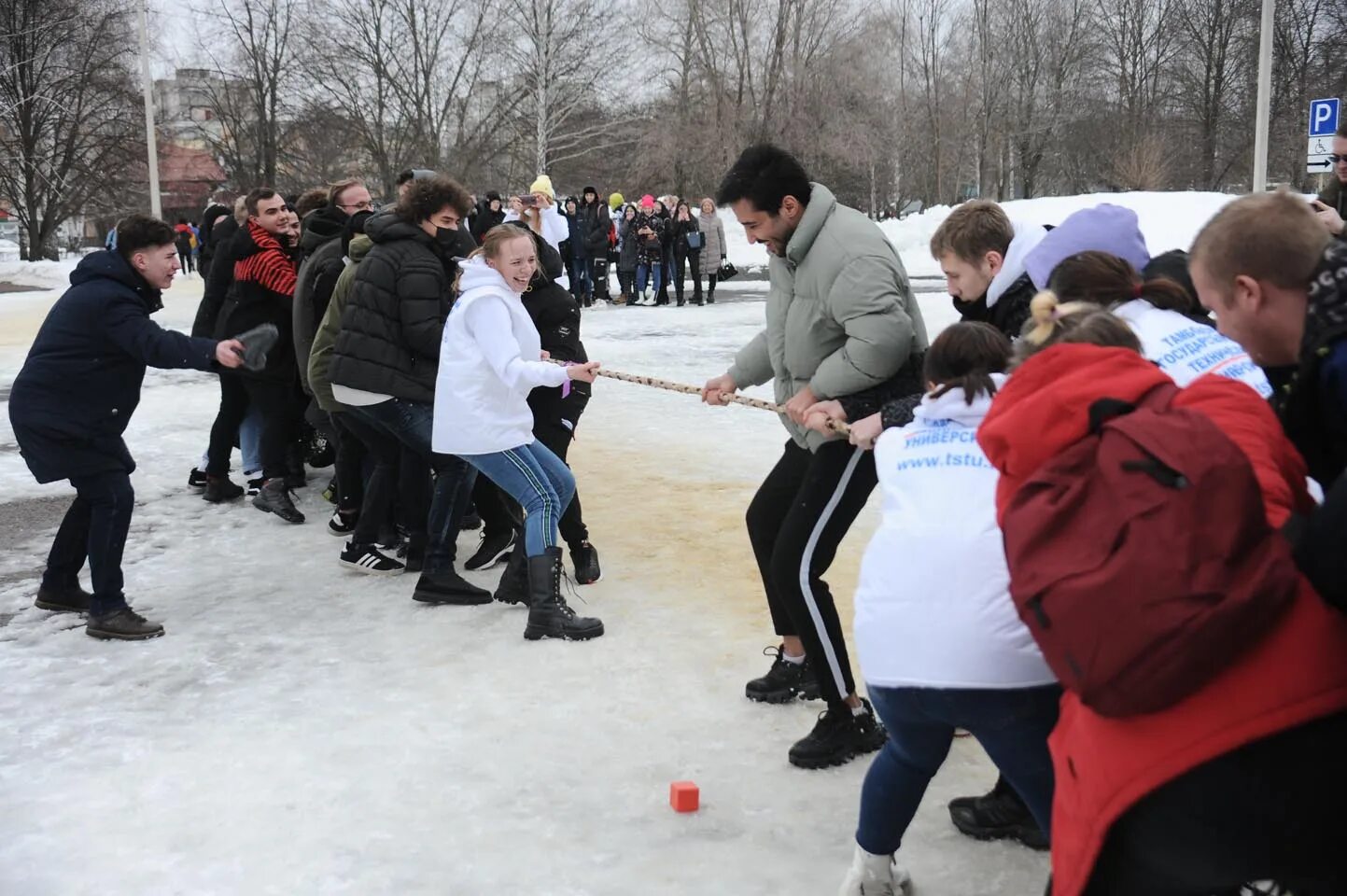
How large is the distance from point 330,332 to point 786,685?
335cm

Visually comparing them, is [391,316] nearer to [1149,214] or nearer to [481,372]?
[481,372]

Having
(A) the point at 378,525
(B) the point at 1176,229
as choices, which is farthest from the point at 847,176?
(A) the point at 378,525

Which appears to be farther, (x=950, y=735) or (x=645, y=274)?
(x=645, y=274)

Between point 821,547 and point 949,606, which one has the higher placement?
point 949,606

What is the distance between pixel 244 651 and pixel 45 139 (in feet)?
136

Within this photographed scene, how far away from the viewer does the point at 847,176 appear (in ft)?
155

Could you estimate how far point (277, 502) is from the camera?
24.6ft

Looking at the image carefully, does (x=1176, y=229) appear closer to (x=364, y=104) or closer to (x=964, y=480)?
(x=964, y=480)

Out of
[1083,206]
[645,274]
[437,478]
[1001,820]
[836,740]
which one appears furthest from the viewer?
[645,274]

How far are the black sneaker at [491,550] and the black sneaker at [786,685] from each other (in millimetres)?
2344

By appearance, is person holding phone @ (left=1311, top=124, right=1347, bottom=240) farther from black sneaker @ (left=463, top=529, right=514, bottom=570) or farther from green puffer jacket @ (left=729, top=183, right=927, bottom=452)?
black sneaker @ (left=463, top=529, right=514, bottom=570)

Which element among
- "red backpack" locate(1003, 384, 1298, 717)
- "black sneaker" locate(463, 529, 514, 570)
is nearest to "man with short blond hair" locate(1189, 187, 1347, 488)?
"red backpack" locate(1003, 384, 1298, 717)

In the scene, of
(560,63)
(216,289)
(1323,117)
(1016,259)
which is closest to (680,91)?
(560,63)

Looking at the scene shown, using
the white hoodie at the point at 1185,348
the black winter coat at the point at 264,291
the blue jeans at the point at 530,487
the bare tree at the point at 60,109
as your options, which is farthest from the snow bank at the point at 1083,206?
the bare tree at the point at 60,109
